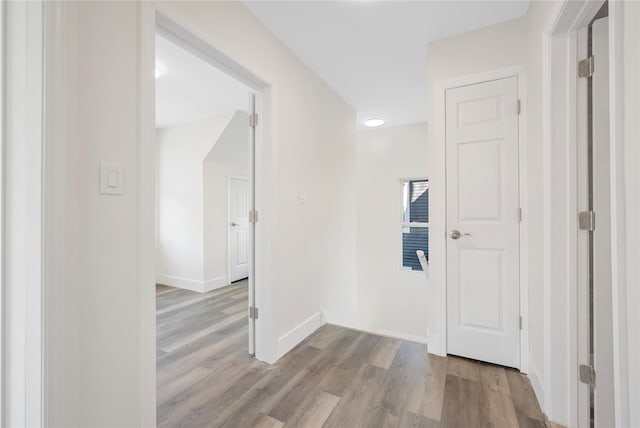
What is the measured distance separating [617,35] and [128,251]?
1.79m

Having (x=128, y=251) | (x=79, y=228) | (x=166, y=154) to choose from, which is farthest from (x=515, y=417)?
(x=166, y=154)

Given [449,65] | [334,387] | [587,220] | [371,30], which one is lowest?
[334,387]

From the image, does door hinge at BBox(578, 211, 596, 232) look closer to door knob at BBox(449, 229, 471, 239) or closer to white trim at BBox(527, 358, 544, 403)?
door knob at BBox(449, 229, 471, 239)

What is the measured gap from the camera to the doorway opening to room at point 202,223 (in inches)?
80.5

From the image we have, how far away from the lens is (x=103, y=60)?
3.45 feet

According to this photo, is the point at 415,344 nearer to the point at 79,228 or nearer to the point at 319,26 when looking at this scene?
the point at 79,228

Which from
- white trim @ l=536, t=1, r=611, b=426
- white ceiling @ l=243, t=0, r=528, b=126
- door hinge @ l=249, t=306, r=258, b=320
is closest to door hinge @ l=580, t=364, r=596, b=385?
white trim @ l=536, t=1, r=611, b=426

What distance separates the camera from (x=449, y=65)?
6.80ft

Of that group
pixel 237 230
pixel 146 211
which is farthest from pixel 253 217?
pixel 237 230

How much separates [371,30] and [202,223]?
316 centimetres

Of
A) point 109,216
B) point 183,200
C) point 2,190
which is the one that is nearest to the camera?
point 2,190

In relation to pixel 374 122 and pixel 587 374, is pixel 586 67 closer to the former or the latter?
pixel 587 374

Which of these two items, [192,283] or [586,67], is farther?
[192,283]

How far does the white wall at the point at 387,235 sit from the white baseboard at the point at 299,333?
1909 mm
